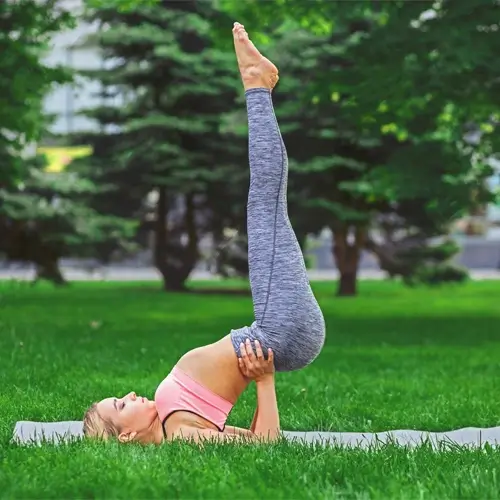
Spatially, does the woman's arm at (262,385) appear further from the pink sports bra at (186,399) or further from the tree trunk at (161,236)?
the tree trunk at (161,236)

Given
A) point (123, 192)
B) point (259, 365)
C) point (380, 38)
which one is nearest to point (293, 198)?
point (123, 192)

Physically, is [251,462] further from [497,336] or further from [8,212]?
[8,212]

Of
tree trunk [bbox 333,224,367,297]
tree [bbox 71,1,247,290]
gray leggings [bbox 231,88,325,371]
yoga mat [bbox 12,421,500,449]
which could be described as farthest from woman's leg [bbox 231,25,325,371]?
tree trunk [bbox 333,224,367,297]

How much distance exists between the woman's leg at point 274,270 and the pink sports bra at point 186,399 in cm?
Result: 27

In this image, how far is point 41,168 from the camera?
23156mm

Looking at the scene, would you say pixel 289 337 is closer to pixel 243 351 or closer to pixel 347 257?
pixel 243 351

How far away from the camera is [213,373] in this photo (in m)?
4.85

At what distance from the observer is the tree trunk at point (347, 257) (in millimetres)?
24938

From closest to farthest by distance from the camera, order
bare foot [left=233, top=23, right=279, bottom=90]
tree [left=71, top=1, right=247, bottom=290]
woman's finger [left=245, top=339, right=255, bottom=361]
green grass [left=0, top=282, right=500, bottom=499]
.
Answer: green grass [left=0, top=282, right=500, bottom=499], woman's finger [left=245, top=339, right=255, bottom=361], bare foot [left=233, top=23, right=279, bottom=90], tree [left=71, top=1, right=247, bottom=290]

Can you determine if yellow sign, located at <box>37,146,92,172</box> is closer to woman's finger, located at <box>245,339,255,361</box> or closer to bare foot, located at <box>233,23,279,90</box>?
bare foot, located at <box>233,23,279,90</box>

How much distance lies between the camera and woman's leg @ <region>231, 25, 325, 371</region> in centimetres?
487

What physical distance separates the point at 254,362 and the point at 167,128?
20.9m

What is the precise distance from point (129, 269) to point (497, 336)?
36718 mm

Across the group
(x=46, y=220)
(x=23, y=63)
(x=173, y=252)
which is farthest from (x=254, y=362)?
(x=173, y=252)
